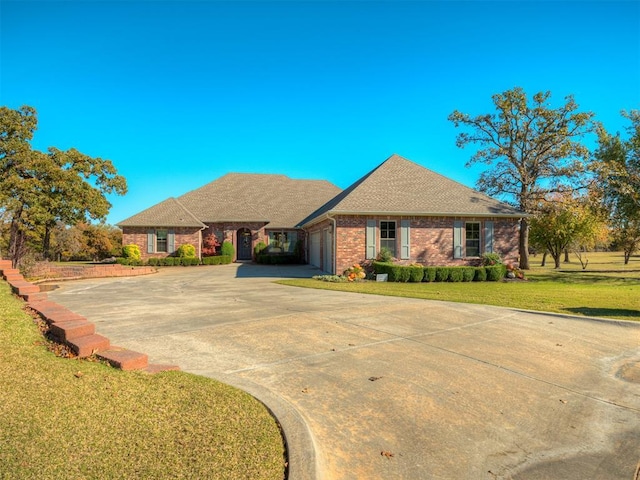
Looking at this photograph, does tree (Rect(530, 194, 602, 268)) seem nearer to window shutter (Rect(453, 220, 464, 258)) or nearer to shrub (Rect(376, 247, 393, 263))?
window shutter (Rect(453, 220, 464, 258))

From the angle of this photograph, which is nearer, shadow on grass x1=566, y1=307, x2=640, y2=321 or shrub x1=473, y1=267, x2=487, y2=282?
shadow on grass x1=566, y1=307, x2=640, y2=321

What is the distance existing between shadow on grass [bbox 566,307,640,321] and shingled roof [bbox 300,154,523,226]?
29.9 ft

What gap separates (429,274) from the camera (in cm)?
1628

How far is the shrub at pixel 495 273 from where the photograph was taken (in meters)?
17.2

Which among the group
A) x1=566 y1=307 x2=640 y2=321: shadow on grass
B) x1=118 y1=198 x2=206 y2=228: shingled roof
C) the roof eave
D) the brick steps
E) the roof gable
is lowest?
x1=566 y1=307 x2=640 y2=321: shadow on grass

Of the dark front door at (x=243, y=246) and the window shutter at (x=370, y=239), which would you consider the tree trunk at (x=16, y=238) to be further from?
the window shutter at (x=370, y=239)

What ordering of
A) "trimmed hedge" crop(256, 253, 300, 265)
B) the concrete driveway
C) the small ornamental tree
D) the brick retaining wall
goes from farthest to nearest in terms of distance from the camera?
the small ornamental tree
"trimmed hedge" crop(256, 253, 300, 265)
the brick retaining wall
the concrete driveway

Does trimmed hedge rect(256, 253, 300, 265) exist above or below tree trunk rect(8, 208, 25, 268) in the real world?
below

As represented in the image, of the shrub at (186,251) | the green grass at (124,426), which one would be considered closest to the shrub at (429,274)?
the green grass at (124,426)

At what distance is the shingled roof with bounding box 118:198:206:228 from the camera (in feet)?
87.5

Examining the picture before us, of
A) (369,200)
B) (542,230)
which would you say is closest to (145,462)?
(369,200)

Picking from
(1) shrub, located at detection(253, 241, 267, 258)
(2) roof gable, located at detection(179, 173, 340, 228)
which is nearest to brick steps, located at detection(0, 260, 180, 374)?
(1) shrub, located at detection(253, 241, 267, 258)

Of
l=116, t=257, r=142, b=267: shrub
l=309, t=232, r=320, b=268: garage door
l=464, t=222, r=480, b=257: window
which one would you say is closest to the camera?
l=464, t=222, r=480, b=257: window

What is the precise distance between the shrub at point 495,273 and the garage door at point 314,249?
10021 millimetres
